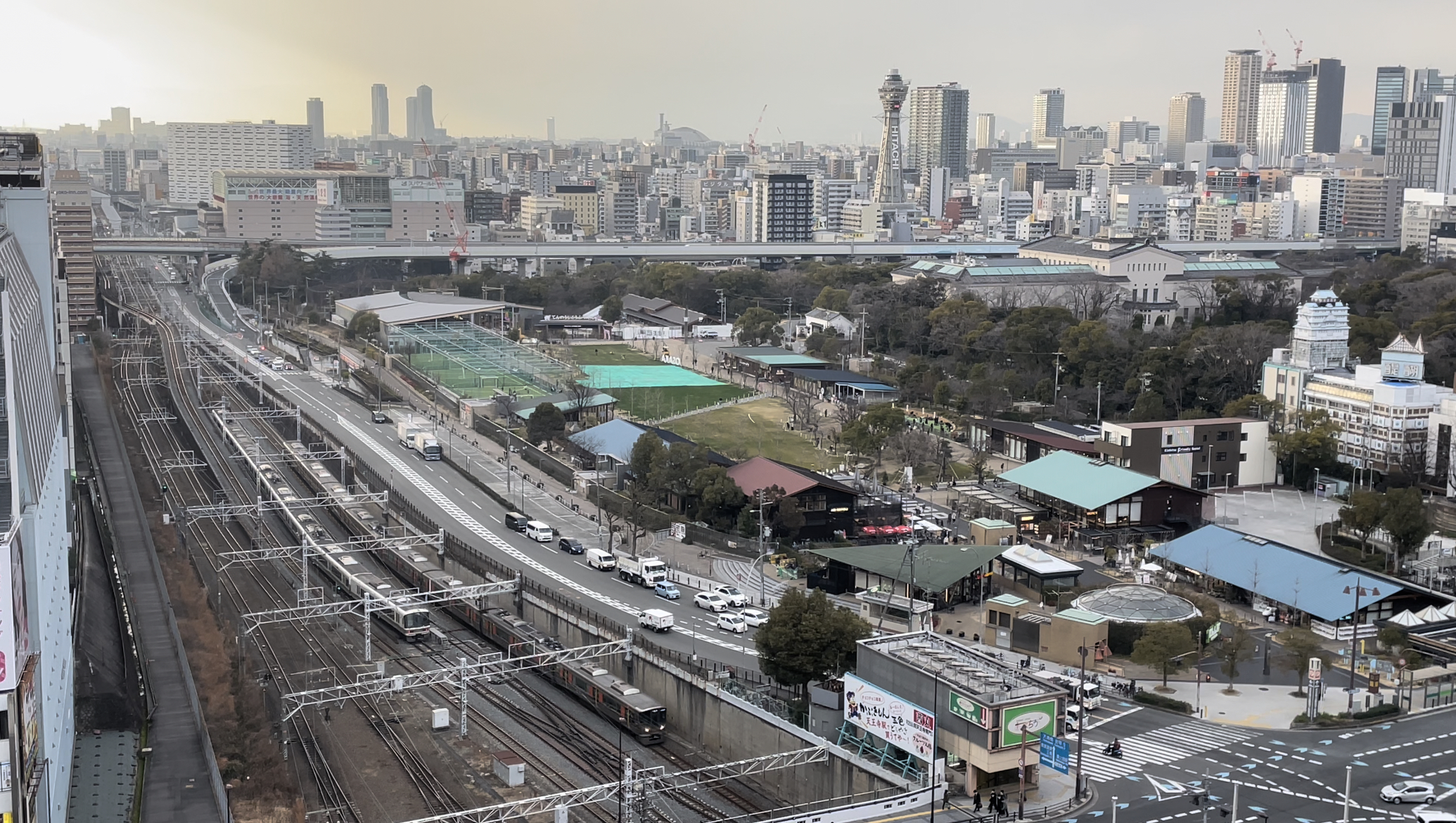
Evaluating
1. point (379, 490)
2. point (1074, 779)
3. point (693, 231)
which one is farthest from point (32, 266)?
point (693, 231)

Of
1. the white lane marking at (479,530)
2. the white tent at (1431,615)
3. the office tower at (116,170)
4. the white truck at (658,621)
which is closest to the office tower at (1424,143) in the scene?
the white lane marking at (479,530)

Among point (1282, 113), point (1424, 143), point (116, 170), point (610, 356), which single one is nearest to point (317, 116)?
point (116, 170)

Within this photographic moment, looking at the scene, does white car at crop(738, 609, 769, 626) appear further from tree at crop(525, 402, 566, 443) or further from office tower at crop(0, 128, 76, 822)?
tree at crop(525, 402, 566, 443)

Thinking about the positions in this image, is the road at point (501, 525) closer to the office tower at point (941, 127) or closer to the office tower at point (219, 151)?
the office tower at point (219, 151)

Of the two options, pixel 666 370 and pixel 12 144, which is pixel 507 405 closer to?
pixel 666 370

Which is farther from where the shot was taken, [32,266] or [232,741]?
[32,266]

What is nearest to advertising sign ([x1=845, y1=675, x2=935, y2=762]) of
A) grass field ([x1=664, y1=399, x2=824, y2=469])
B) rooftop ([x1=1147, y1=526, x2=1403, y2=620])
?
rooftop ([x1=1147, y1=526, x2=1403, y2=620])
